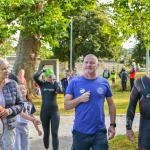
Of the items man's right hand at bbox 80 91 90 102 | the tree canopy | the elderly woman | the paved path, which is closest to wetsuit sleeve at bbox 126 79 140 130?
man's right hand at bbox 80 91 90 102

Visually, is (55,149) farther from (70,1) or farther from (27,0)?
(70,1)

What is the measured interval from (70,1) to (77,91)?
39.9ft

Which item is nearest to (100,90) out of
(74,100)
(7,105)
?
(74,100)

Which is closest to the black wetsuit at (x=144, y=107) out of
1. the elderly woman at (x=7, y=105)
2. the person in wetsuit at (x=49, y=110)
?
the elderly woman at (x=7, y=105)

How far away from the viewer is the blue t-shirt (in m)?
5.19

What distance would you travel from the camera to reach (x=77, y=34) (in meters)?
52.6

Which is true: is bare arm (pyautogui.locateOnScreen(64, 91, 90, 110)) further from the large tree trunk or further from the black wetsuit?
the large tree trunk

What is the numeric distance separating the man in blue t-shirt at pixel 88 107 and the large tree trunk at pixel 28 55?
15359mm

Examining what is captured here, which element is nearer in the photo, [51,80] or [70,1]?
[51,80]

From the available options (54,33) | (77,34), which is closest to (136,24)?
(54,33)

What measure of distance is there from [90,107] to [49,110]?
125 inches

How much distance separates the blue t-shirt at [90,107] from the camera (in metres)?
5.19

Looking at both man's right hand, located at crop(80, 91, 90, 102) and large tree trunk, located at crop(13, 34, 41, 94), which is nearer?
man's right hand, located at crop(80, 91, 90, 102)

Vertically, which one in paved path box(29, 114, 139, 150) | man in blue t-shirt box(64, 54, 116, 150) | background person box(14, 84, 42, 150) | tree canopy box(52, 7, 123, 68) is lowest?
paved path box(29, 114, 139, 150)
